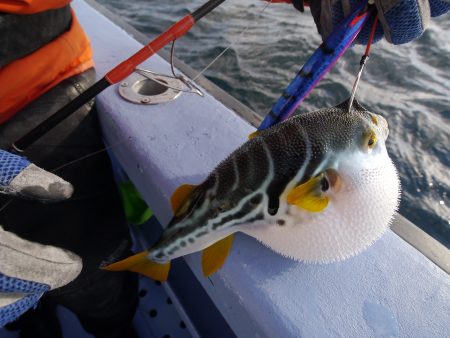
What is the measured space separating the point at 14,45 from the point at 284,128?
3.94 ft

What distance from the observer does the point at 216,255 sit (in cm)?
116

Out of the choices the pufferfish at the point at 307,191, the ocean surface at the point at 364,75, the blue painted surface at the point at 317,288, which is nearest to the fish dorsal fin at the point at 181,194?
the pufferfish at the point at 307,191

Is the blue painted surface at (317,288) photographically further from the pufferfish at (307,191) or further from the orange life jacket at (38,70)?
the orange life jacket at (38,70)

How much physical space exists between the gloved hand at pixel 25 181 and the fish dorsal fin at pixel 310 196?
34.1 inches

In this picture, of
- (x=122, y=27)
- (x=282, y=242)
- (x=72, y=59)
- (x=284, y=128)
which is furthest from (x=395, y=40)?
(x=122, y=27)

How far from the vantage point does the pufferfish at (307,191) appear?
98cm

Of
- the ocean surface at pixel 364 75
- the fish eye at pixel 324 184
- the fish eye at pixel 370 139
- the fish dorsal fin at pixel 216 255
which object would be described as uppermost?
the fish eye at pixel 370 139

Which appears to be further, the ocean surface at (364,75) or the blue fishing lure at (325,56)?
the ocean surface at (364,75)

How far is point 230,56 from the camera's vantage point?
14.4ft

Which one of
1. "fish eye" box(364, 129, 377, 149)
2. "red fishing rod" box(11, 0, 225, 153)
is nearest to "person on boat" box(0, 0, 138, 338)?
"red fishing rod" box(11, 0, 225, 153)

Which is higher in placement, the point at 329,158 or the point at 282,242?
the point at 329,158

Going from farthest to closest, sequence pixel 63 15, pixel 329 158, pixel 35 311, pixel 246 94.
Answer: pixel 246 94, pixel 35 311, pixel 63 15, pixel 329 158

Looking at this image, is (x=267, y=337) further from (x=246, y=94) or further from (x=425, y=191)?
(x=246, y=94)

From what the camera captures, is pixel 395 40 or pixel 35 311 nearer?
pixel 395 40
